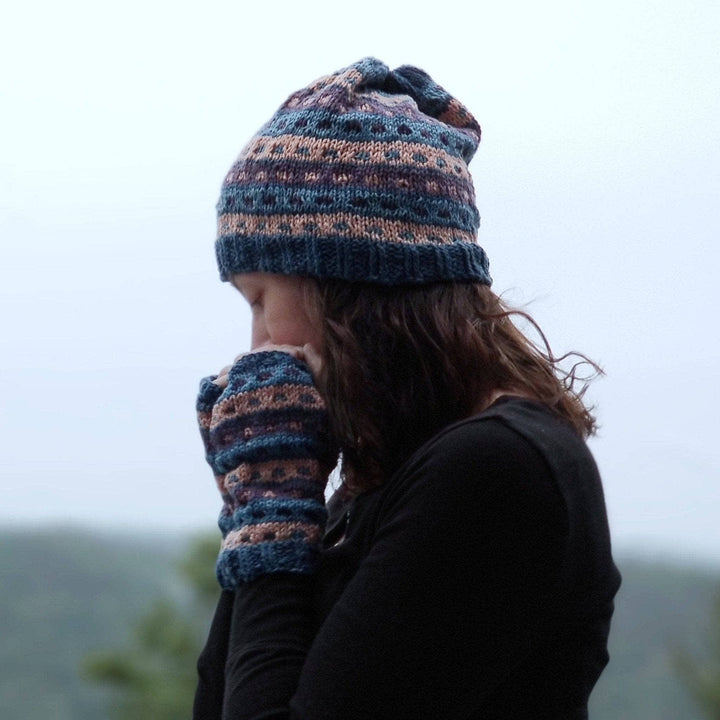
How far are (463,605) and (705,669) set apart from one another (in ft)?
6.11

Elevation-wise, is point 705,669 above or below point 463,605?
above

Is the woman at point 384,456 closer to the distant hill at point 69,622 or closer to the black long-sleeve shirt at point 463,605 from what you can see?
the black long-sleeve shirt at point 463,605

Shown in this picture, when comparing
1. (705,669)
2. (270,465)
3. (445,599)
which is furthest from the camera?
(705,669)

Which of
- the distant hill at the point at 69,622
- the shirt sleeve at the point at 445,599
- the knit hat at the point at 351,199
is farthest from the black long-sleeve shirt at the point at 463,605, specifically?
the distant hill at the point at 69,622

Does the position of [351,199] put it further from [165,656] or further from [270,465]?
[165,656]

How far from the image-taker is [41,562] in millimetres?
2578

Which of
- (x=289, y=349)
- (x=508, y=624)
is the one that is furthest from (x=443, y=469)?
(x=289, y=349)

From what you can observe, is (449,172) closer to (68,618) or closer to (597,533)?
(597,533)

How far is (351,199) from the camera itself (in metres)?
0.98

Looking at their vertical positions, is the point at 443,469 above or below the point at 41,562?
below

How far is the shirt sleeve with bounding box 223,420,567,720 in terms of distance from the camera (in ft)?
2.66

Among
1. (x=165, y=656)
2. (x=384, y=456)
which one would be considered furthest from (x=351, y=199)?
(x=165, y=656)

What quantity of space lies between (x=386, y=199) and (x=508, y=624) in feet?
1.27

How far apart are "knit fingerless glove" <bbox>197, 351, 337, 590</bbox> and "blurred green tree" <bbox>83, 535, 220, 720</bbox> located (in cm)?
156
